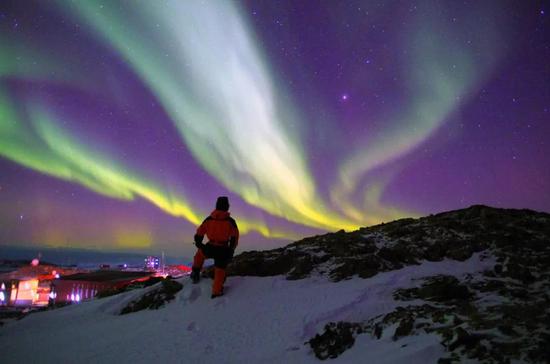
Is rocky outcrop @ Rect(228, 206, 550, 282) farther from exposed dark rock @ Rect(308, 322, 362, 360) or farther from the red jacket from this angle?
exposed dark rock @ Rect(308, 322, 362, 360)

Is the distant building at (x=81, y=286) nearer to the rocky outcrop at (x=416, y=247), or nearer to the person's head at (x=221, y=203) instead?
the rocky outcrop at (x=416, y=247)

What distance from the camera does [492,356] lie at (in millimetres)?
3738

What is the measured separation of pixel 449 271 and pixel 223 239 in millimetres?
5347

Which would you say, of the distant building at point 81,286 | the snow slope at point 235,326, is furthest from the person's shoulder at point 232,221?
the distant building at point 81,286

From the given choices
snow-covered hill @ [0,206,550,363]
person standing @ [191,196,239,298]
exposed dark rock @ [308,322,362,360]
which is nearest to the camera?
snow-covered hill @ [0,206,550,363]

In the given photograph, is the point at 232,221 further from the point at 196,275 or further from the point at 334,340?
the point at 334,340

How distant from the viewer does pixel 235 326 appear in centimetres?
694

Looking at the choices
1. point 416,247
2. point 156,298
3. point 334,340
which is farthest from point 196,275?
point 416,247

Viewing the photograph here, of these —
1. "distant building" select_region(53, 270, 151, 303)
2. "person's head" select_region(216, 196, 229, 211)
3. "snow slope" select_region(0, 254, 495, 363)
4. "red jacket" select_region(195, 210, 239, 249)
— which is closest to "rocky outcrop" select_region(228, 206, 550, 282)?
"snow slope" select_region(0, 254, 495, 363)

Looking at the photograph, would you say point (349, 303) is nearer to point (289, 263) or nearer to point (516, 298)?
point (516, 298)

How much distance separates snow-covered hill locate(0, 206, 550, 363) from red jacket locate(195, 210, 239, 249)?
1142 millimetres

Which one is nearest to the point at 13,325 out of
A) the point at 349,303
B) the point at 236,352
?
the point at 236,352

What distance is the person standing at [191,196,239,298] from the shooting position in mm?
9258

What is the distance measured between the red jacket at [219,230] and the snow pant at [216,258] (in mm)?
154
